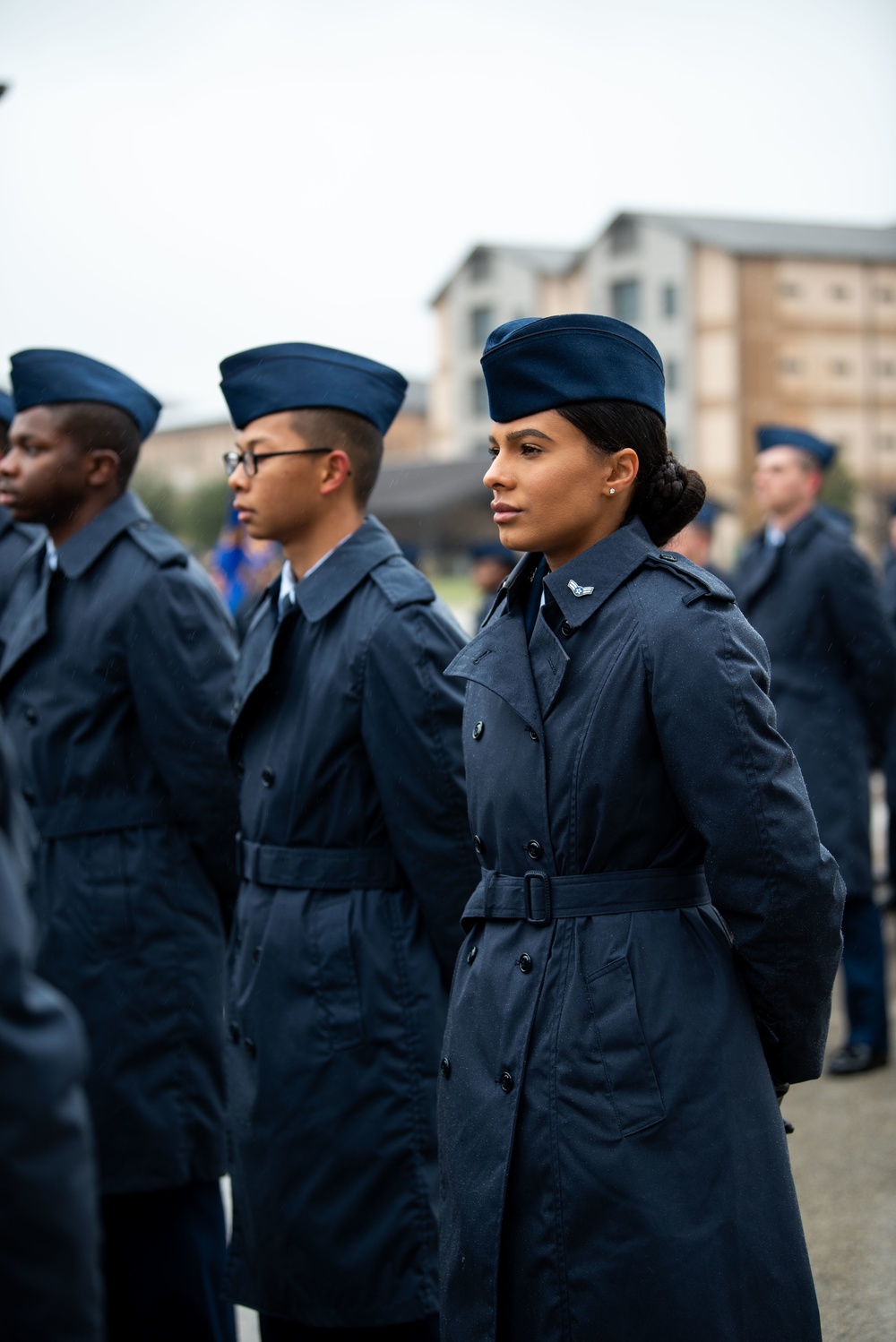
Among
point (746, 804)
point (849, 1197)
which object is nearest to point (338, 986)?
point (746, 804)

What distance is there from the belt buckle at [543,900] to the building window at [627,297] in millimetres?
42364

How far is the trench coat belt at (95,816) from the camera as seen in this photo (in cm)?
349

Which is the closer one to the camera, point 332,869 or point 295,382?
point 332,869

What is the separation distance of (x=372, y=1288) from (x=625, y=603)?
4.86 feet

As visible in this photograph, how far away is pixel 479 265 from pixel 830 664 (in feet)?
145

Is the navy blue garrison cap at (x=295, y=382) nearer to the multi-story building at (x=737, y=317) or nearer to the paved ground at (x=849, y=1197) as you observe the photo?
the paved ground at (x=849, y=1197)

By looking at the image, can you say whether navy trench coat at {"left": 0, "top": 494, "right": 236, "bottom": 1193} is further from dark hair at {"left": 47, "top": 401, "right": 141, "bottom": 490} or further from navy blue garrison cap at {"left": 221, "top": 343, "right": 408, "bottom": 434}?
navy blue garrison cap at {"left": 221, "top": 343, "right": 408, "bottom": 434}

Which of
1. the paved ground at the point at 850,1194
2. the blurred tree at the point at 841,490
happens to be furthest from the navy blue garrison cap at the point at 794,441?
the blurred tree at the point at 841,490

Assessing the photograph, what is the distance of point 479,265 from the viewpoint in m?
47.9

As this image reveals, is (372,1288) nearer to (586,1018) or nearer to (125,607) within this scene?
(586,1018)

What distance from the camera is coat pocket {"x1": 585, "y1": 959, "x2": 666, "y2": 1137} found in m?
2.20

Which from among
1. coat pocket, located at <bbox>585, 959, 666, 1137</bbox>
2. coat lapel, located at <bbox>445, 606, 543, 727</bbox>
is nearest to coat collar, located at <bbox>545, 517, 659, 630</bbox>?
coat lapel, located at <bbox>445, 606, 543, 727</bbox>

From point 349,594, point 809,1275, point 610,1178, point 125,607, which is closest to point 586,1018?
point 610,1178

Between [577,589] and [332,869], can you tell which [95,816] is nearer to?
[332,869]
